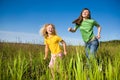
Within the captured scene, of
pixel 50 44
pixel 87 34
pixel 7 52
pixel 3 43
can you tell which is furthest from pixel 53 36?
pixel 3 43

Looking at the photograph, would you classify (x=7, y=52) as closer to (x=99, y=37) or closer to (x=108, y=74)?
(x=99, y=37)

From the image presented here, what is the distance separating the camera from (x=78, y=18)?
20.7ft

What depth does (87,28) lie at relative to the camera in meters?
6.00

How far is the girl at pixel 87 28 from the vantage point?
18.8ft

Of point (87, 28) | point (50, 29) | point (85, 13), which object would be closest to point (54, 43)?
point (50, 29)

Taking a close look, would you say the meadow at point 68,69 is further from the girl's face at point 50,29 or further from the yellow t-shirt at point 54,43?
the girl's face at point 50,29

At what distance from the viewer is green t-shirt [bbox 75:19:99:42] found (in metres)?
5.90

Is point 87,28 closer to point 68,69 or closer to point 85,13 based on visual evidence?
point 85,13

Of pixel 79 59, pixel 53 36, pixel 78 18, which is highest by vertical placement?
pixel 78 18

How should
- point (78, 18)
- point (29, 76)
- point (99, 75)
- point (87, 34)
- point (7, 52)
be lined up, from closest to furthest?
1. point (99, 75)
2. point (29, 76)
3. point (87, 34)
4. point (78, 18)
5. point (7, 52)

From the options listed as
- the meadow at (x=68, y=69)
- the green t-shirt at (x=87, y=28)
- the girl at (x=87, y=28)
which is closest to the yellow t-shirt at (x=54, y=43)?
the meadow at (x=68, y=69)

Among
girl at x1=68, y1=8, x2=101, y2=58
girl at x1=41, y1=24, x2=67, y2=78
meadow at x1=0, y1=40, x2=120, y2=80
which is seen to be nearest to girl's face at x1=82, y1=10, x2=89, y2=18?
girl at x1=68, y1=8, x2=101, y2=58

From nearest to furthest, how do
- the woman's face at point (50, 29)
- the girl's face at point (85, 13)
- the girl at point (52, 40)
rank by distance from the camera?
the girl at point (52, 40)
the woman's face at point (50, 29)
the girl's face at point (85, 13)

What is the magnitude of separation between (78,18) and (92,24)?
1.29ft
